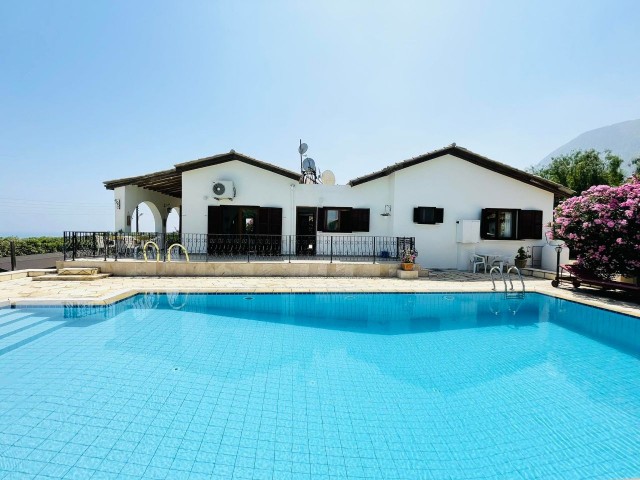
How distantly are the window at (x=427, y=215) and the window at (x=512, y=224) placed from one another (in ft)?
7.79

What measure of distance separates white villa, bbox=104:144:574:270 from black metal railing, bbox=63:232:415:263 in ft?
1.18

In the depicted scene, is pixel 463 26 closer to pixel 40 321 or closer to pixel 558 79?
pixel 558 79

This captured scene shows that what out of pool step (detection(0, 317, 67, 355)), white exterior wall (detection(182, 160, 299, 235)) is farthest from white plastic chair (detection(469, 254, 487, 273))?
pool step (detection(0, 317, 67, 355))

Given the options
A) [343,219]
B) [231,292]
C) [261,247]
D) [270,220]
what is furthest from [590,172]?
[231,292]

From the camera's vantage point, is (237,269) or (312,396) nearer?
(312,396)

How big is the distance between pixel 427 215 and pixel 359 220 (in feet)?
10.7

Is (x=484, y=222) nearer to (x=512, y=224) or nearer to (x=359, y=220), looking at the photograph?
(x=512, y=224)

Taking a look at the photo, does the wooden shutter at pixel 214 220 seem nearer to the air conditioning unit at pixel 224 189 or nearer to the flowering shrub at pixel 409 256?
the air conditioning unit at pixel 224 189

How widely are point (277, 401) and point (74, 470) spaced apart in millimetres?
2276

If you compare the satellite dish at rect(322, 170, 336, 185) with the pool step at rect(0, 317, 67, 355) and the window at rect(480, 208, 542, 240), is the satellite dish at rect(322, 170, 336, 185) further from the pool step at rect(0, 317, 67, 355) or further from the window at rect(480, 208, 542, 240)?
the pool step at rect(0, 317, 67, 355)

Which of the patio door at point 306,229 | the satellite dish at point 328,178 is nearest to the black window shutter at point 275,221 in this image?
the patio door at point 306,229

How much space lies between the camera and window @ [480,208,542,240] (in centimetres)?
1577

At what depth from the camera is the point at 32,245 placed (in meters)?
19.4

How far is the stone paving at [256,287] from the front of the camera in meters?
8.97
